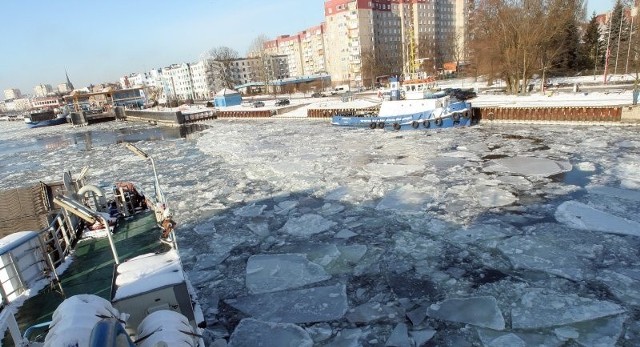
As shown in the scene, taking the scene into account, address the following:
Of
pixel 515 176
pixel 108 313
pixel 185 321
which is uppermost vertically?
pixel 108 313

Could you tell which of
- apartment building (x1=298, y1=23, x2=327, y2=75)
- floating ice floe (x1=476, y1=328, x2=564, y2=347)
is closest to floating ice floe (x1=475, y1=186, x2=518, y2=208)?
floating ice floe (x1=476, y1=328, x2=564, y2=347)

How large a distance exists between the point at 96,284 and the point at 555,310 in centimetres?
706

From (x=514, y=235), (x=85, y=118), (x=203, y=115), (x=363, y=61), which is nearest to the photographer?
(x=514, y=235)

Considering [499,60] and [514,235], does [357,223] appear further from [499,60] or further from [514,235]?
[499,60]

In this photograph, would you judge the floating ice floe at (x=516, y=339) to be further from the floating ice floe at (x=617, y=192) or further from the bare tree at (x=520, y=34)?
the bare tree at (x=520, y=34)

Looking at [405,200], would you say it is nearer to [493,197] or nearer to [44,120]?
[493,197]

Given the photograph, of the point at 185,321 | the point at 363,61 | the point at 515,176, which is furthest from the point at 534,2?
the point at 363,61

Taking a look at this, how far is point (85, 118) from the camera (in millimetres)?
57625

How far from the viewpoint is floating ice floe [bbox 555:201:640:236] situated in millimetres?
7695

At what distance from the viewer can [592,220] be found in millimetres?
8234

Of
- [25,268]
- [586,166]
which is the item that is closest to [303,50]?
[586,166]

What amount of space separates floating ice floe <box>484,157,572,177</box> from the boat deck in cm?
1061

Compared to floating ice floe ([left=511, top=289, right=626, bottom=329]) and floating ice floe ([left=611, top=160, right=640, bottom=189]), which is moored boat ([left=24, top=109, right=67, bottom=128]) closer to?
floating ice floe ([left=611, top=160, right=640, bottom=189])

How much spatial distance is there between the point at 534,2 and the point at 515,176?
2310 cm
